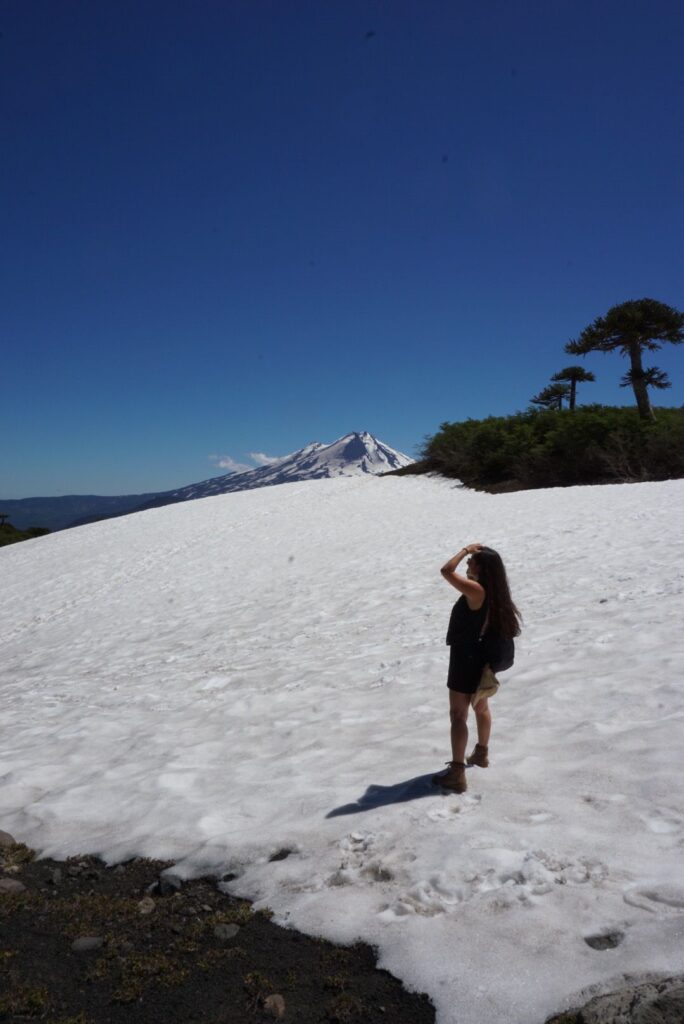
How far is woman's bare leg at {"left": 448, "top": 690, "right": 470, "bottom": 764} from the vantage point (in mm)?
4695

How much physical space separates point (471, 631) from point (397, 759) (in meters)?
1.68

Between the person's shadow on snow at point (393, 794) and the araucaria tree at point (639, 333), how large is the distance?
3316 centimetres

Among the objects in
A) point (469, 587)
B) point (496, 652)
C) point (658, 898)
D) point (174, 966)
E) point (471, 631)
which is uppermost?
point (469, 587)

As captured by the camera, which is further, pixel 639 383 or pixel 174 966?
pixel 639 383

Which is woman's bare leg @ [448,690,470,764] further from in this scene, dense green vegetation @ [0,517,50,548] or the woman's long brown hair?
dense green vegetation @ [0,517,50,548]

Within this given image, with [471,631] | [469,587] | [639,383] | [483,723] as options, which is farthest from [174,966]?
[639,383]

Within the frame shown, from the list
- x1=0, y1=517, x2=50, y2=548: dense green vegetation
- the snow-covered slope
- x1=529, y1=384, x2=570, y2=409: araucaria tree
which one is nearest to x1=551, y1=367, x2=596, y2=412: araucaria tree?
x1=529, y1=384, x2=570, y2=409: araucaria tree

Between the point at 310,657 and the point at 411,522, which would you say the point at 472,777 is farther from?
the point at 411,522

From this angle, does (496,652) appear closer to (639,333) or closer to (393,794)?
(393,794)

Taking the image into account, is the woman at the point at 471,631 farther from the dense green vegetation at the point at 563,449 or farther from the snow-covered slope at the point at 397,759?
the dense green vegetation at the point at 563,449

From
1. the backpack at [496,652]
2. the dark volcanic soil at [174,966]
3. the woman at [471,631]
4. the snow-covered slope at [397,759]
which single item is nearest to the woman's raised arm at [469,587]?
the woman at [471,631]

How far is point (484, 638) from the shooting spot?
4777mm

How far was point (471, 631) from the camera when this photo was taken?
4797 millimetres

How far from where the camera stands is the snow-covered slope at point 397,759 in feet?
10.8
